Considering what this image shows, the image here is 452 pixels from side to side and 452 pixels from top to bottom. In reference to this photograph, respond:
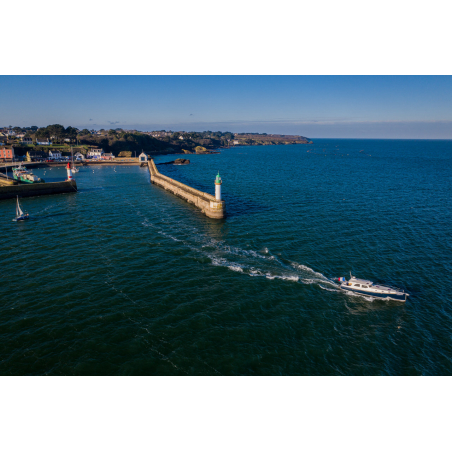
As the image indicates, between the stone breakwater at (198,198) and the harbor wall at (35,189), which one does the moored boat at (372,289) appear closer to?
the stone breakwater at (198,198)

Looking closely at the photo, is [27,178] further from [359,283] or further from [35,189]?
[359,283]

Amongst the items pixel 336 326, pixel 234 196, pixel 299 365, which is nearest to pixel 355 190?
pixel 234 196

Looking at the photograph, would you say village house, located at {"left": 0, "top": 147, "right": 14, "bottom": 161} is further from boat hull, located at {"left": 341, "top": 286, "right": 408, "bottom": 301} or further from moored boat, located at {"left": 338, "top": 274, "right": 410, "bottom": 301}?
boat hull, located at {"left": 341, "top": 286, "right": 408, "bottom": 301}

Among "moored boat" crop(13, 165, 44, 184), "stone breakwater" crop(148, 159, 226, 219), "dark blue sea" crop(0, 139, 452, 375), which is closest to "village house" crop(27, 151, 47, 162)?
"moored boat" crop(13, 165, 44, 184)

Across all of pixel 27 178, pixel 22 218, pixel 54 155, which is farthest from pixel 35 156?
pixel 22 218

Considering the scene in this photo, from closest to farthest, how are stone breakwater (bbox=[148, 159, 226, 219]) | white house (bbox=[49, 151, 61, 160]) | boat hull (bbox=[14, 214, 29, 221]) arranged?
boat hull (bbox=[14, 214, 29, 221]), stone breakwater (bbox=[148, 159, 226, 219]), white house (bbox=[49, 151, 61, 160])
